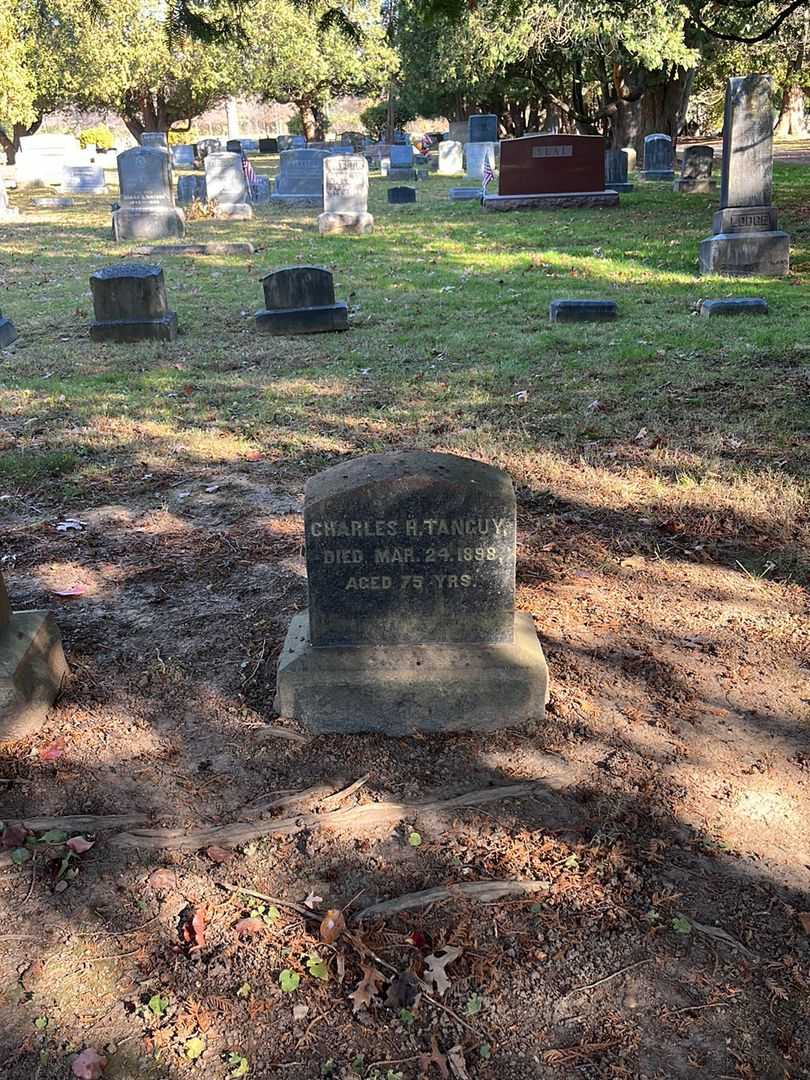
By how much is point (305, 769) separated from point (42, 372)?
724 cm

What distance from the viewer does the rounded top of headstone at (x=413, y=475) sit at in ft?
11.2

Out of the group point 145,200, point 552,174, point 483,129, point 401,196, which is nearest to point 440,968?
point 145,200

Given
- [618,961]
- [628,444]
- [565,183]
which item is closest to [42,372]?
[628,444]

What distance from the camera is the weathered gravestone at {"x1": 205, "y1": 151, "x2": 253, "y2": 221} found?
21891 millimetres

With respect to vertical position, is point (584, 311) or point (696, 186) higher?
point (696, 186)

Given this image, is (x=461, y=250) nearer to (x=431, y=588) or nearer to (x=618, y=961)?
(x=431, y=588)

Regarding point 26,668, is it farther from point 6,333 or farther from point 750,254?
point 750,254

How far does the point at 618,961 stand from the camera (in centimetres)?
254

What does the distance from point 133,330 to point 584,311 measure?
16.7ft

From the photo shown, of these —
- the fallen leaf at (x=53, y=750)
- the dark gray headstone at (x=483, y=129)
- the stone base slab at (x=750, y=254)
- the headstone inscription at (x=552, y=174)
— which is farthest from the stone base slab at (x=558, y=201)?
the fallen leaf at (x=53, y=750)

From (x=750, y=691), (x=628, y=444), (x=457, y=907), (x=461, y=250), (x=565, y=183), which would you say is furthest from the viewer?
(x=565, y=183)

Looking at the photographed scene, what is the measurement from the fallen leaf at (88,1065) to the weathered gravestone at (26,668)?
153 centimetres

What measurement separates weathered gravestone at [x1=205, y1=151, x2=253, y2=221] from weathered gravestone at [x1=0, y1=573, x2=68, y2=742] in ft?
65.5

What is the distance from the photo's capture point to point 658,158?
28.0 m
